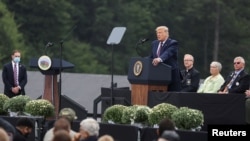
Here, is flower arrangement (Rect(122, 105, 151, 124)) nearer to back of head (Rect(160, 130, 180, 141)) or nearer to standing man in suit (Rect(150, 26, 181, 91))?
standing man in suit (Rect(150, 26, 181, 91))

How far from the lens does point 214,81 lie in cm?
2055

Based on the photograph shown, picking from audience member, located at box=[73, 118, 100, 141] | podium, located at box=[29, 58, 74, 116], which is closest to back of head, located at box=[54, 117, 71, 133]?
audience member, located at box=[73, 118, 100, 141]

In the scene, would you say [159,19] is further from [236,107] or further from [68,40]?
[236,107]

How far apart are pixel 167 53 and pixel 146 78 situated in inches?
25.7

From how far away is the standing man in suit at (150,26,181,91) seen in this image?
20297mm

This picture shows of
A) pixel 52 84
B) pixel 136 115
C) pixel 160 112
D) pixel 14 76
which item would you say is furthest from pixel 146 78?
pixel 14 76

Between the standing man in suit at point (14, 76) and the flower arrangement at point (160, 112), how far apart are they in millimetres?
5826

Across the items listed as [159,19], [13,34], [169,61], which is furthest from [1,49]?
[169,61]

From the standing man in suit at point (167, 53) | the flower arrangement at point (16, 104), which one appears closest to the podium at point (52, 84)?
the flower arrangement at point (16, 104)

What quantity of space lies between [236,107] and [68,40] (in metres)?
40.8

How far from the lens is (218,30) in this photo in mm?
60469

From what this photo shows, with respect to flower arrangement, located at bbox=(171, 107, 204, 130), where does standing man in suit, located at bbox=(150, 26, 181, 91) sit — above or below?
above

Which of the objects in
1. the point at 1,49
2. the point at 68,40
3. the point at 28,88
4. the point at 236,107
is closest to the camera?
the point at 236,107

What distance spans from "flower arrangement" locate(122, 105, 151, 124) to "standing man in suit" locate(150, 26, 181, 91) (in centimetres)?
188
